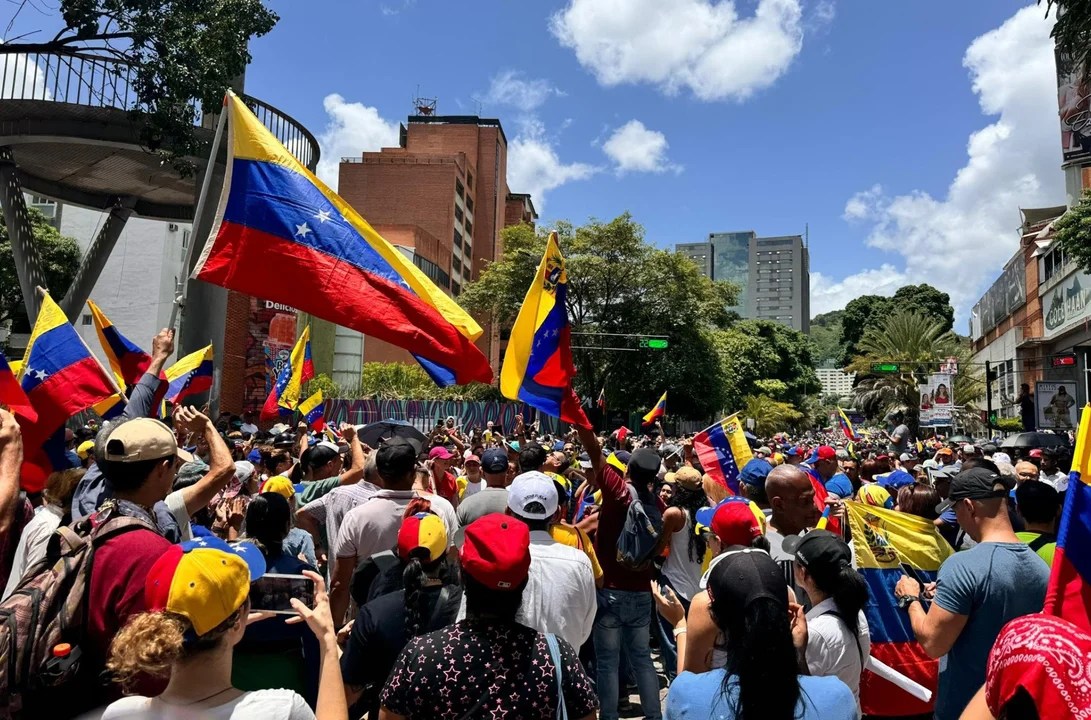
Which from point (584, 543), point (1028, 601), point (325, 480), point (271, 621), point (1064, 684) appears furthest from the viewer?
point (325, 480)

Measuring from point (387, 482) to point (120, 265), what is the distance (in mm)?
34090

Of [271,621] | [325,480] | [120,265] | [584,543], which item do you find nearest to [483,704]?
[271,621]

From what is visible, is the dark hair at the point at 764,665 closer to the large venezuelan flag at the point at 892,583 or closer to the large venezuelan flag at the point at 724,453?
the large venezuelan flag at the point at 892,583

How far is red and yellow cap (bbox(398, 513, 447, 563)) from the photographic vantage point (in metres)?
3.13

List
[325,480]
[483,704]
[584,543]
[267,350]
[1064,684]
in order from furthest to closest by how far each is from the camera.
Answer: [267,350]
[325,480]
[584,543]
[483,704]
[1064,684]

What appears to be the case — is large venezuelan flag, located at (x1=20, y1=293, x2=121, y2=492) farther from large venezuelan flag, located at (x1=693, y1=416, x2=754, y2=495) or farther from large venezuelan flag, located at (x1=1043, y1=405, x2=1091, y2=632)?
large venezuelan flag, located at (x1=693, y1=416, x2=754, y2=495)

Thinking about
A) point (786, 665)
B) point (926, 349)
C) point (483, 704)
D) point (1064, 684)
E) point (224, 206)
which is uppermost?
point (926, 349)

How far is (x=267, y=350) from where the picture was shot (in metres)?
26.5

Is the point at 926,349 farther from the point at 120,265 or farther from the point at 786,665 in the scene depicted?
the point at 786,665

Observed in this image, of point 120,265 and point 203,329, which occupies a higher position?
point 120,265

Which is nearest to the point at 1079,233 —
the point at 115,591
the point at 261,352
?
the point at 115,591

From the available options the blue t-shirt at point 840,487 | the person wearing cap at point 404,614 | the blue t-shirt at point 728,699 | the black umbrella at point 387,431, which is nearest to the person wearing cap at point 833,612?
the blue t-shirt at point 728,699

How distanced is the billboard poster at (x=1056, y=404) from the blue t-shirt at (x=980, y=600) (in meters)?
24.6

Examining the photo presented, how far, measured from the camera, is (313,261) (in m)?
5.57
